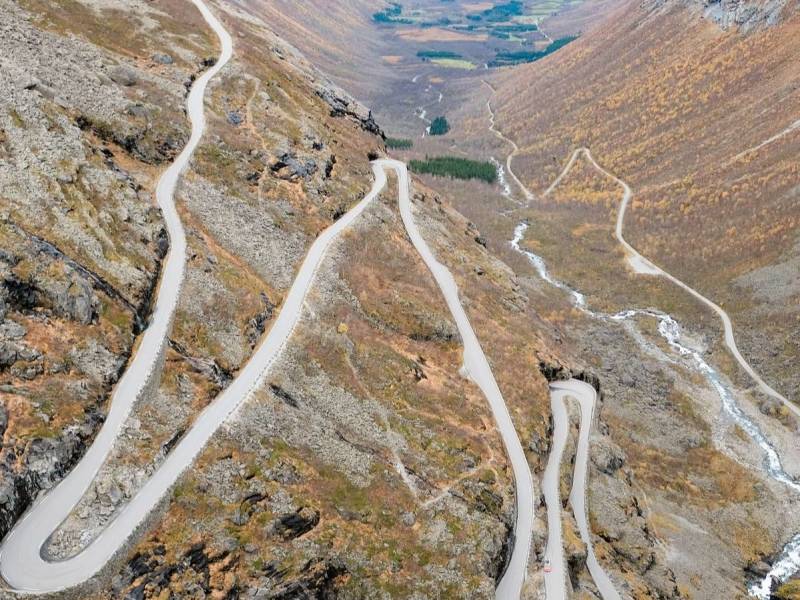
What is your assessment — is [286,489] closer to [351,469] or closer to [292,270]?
[351,469]

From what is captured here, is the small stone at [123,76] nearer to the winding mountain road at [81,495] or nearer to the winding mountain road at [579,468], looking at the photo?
the winding mountain road at [81,495]

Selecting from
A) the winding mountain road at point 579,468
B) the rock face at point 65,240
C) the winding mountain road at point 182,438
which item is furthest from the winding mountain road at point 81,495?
the winding mountain road at point 579,468

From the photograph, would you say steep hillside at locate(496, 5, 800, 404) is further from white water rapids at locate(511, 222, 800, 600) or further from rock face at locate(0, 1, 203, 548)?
rock face at locate(0, 1, 203, 548)

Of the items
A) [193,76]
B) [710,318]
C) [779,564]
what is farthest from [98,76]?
[710,318]

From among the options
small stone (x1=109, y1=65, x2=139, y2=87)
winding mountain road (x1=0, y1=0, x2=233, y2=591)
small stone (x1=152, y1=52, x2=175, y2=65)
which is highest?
small stone (x1=152, y1=52, x2=175, y2=65)

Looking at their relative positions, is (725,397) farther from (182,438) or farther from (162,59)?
(162,59)

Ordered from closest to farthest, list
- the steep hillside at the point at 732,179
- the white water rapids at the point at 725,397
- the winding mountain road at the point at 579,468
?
the winding mountain road at the point at 579,468 < the white water rapids at the point at 725,397 < the steep hillside at the point at 732,179

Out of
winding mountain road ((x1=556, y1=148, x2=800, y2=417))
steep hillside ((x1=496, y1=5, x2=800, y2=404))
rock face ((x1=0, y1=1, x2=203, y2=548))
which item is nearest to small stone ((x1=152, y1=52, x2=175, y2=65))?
rock face ((x1=0, y1=1, x2=203, y2=548))

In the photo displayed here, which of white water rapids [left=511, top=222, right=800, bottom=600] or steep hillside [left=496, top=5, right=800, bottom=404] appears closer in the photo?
white water rapids [left=511, top=222, right=800, bottom=600]
